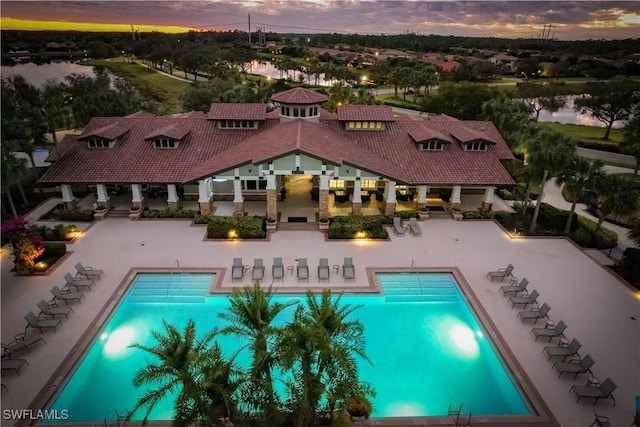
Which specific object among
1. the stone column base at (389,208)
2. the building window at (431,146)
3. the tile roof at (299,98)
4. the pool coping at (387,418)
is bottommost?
the pool coping at (387,418)

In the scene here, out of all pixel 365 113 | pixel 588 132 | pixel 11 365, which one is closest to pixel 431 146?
pixel 365 113

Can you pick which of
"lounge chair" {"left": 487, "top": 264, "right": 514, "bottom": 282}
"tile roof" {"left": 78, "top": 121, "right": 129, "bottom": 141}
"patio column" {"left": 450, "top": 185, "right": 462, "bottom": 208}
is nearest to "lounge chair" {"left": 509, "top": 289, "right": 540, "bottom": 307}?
"lounge chair" {"left": 487, "top": 264, "right": 514, "bottom": 282}

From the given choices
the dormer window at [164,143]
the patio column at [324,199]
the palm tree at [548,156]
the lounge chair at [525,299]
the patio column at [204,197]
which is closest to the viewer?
the lounge chair at [525,299]

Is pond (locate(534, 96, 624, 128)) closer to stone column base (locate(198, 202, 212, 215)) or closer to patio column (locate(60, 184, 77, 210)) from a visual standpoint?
stone column base (locate(198, 202, 212, 215))

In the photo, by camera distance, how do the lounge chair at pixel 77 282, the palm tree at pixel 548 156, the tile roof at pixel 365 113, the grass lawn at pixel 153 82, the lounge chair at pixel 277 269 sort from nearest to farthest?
1. the lounge chair at pixel 77 282
2. the lounge chair at pixel 277 269
3. the palm tree at pixel 548 156
4. the tile roof at pixel 365 113
5. the grass lawn at pixel 153 82

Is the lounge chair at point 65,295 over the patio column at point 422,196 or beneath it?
beneath

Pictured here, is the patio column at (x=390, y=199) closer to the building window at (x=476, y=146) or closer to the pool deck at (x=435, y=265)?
the pool deck at (x=435, y=265)

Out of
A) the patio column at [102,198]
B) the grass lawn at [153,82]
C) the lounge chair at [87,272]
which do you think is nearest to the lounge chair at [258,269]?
the lounge chair at [87,272]

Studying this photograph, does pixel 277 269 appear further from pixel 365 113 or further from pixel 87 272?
pixel 365 113
